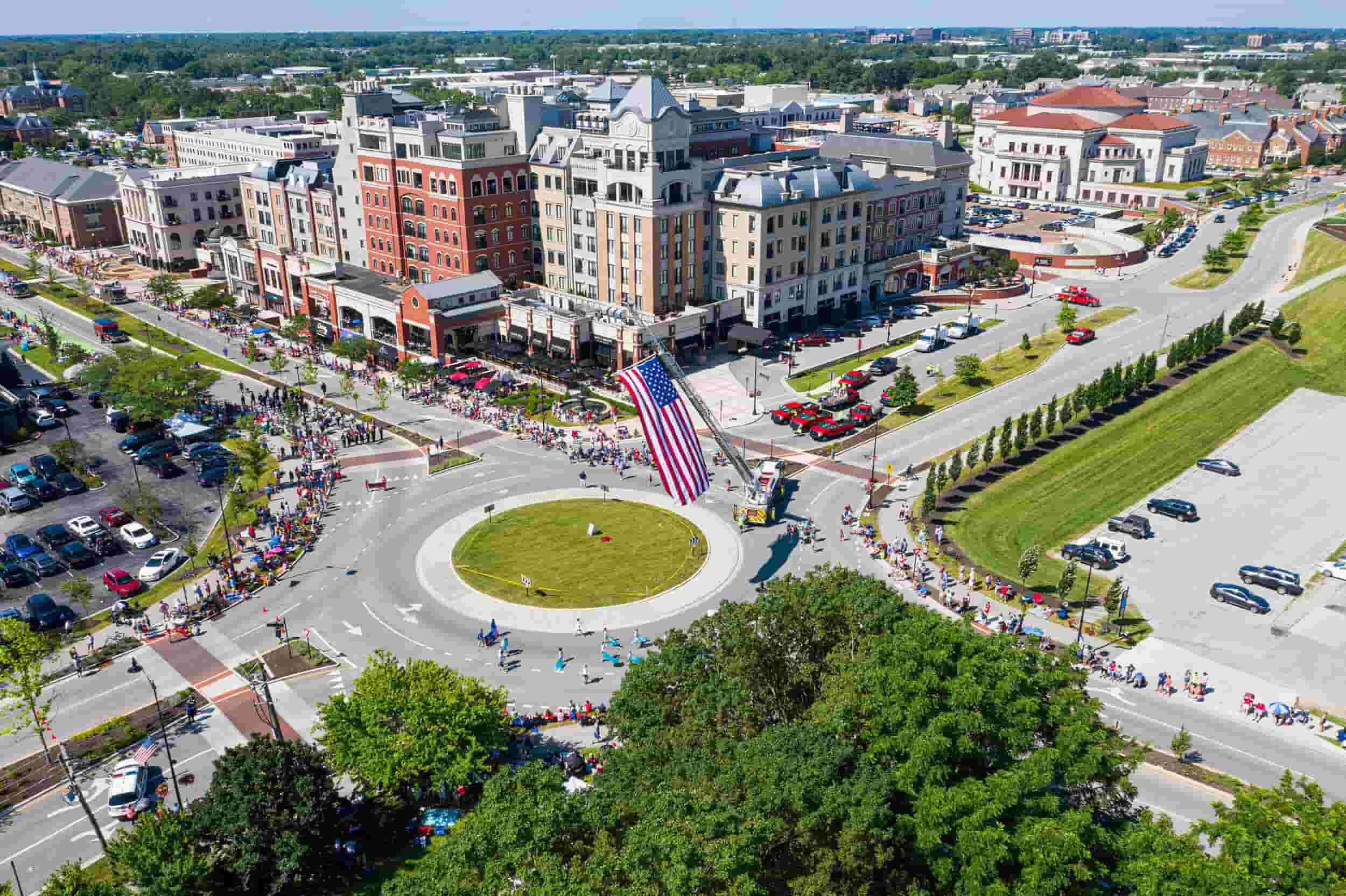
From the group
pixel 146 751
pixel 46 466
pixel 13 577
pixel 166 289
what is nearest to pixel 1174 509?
pixel 146 751

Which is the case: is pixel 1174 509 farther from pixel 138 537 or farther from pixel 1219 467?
pixel 138 537

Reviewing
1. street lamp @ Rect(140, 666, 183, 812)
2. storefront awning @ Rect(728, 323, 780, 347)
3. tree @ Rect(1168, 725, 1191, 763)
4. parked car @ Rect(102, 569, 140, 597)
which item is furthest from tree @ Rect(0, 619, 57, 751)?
storefront awning @ Rect(728, 323, 780, 347)

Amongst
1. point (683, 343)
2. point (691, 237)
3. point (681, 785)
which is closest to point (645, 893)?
point (681, 785)

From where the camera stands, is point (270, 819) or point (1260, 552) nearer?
point (270, 819)

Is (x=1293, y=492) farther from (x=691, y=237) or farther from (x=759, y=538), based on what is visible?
(x=691, y=237)

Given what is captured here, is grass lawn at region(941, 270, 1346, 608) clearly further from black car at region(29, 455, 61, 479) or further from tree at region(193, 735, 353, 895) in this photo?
black car at region(29, 455, 61, 479)

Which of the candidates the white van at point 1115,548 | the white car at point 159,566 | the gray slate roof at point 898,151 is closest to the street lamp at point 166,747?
the white car at point 159,566

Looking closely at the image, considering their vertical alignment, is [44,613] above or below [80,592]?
below
